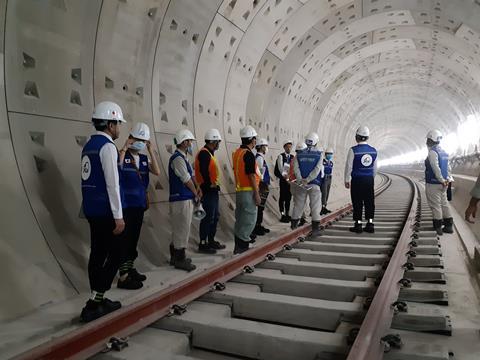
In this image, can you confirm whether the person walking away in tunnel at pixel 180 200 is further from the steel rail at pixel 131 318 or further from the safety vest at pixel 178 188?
the steel rail at pixel 131 318

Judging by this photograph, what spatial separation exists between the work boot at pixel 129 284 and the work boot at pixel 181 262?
81cm

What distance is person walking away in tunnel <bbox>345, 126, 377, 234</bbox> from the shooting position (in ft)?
25.3

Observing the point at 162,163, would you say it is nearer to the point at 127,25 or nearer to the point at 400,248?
the point at 127,25

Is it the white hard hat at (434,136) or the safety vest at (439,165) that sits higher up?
the white hard hat at (434,136)

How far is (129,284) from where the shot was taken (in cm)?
484

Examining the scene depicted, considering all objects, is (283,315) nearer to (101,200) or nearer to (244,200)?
(101,200)

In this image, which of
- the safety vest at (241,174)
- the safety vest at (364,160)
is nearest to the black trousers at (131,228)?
the safety vest at (241,174)

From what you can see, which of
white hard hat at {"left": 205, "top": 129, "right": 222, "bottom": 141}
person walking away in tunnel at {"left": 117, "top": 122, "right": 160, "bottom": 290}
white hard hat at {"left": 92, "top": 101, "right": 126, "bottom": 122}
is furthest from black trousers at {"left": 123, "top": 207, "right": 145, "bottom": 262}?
white hard hat at {"left": 205, "top": 129, "right": 222, "bottom": 141}

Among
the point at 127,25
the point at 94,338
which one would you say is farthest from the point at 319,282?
the point at 127,25

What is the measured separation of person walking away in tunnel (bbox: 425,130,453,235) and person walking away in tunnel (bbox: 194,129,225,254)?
13.0 feet

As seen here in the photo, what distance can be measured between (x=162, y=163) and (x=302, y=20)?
5.94 m

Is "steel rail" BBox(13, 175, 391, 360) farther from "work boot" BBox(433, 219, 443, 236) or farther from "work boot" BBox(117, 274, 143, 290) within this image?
"work boot" BBox(433, 219, 443, 236)

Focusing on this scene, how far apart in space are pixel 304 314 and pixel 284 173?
6053 mm

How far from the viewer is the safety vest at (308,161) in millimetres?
7812
